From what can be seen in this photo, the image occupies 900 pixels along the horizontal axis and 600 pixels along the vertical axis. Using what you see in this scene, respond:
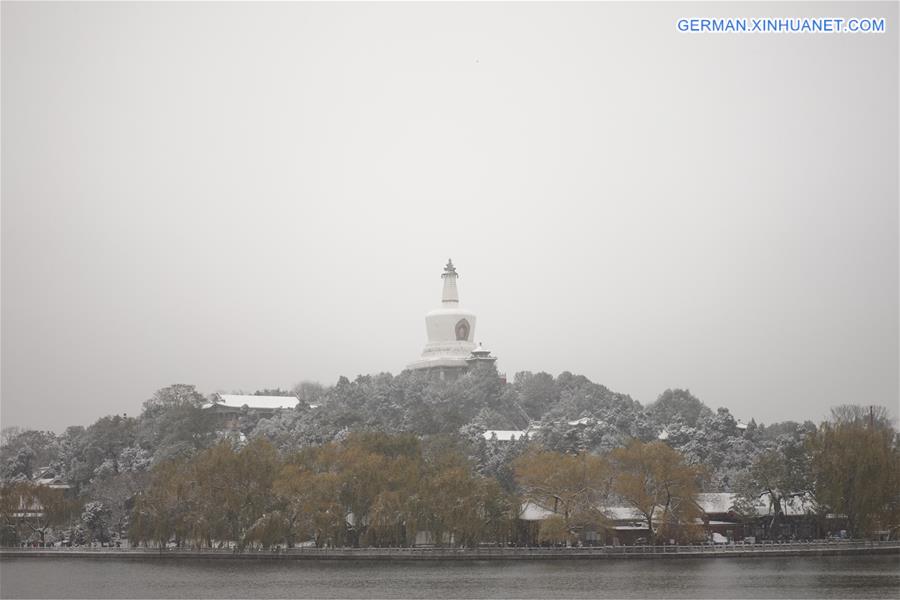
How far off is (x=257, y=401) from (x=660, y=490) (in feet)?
175

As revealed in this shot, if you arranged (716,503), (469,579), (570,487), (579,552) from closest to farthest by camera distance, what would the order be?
(469,579)
(579,552)
(570,487)
(716,503)

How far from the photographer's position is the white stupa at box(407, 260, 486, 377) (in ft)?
362

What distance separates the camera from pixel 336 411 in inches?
3511

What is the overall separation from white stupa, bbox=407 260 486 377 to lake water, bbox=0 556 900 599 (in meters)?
51.2

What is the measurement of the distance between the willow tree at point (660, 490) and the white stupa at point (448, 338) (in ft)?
159

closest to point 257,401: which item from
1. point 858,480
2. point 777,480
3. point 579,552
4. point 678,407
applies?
point 678,407

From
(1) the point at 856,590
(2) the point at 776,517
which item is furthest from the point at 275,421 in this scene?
(1) the point at 856,590

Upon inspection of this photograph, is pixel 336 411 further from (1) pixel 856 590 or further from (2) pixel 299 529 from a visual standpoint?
(1) pixel 856 590

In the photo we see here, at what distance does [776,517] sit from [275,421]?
1554 inches

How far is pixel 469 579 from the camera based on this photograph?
2019 inches

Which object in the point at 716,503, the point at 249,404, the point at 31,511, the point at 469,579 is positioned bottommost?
the point at 469,579

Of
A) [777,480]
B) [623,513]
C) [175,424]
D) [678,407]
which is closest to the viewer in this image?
[623,513]

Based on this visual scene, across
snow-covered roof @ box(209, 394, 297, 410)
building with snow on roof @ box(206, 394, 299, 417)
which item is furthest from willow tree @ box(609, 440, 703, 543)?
snow-covered roof @ box(209, 394, 297, 410)

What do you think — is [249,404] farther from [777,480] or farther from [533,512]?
[777,480]
